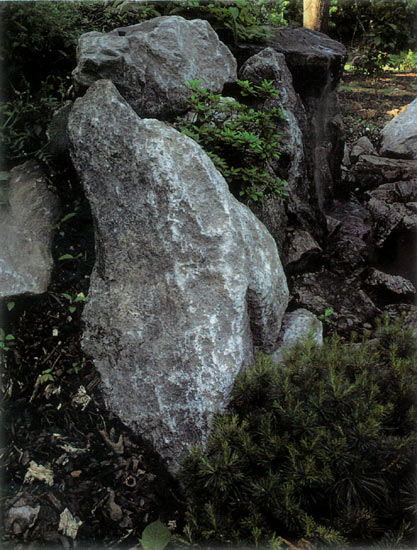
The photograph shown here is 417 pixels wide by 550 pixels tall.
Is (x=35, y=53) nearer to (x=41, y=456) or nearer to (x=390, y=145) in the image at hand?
(x=41, y=456)

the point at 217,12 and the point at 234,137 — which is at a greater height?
the point at 217,12

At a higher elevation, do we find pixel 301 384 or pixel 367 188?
pixel 301 384

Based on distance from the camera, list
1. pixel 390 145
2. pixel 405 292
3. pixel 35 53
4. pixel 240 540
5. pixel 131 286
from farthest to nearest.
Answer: pixel 390 145 → pixel 405 292 → pixel 35 53 → pixel 131 286 → pixel 240 540

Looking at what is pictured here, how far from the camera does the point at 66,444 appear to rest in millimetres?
3752

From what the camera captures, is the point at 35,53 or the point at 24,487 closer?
the point at 24,487

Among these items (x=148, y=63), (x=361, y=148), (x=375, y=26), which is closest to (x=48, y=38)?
(x=148, y=63)

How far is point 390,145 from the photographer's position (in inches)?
339

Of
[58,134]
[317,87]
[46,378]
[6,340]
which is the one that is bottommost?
[46,378]

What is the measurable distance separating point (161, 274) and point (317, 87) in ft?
Result: 13.5

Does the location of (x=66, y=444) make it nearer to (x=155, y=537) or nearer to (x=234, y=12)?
(x=155, y=537)

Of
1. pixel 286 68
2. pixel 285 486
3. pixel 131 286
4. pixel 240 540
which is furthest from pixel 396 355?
pixel 286 68

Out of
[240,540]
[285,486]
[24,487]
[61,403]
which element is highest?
[285,486]

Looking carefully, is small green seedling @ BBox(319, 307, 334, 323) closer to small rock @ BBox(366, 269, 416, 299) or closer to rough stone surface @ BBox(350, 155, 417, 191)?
small rock @ BBox(366, 269, 416, 299)

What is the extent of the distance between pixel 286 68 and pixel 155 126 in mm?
2732
